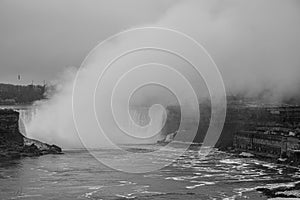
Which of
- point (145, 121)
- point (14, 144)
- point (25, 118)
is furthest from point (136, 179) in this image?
point (145, 121)

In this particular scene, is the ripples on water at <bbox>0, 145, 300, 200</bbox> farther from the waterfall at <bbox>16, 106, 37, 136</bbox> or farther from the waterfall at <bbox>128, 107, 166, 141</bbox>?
the waterfall at <bbox>128, 107, 166, 141</bbox>

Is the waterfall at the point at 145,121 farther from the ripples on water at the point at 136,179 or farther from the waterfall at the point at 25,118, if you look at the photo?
the ripples on water at the point at 136,179

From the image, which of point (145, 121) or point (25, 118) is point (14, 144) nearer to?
point (25, 118)

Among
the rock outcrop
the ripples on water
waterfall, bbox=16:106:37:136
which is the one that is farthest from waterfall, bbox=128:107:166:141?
the ripples on water

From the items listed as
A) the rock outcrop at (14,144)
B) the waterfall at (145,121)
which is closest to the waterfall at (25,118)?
the rock outcrop at (14,144)

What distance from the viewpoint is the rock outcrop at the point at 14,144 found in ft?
140

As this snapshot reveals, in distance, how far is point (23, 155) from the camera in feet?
140

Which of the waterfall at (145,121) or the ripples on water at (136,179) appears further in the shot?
the waterfall at (145,121)

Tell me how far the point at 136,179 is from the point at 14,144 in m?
18.6

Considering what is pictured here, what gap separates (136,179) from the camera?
30.3m

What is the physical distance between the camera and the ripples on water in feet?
82.4

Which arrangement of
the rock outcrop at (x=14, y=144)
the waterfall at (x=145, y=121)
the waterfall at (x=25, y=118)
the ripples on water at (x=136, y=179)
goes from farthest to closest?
the waterfall at (x=145, y=121)
the waterfall at (x=25, y=118)
the rock outcrop at (x=14, y=144)
the ripples on water at (x=136, y=179)

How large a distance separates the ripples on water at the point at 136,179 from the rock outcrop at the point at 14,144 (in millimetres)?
2746

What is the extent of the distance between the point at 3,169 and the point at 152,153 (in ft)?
53.6
